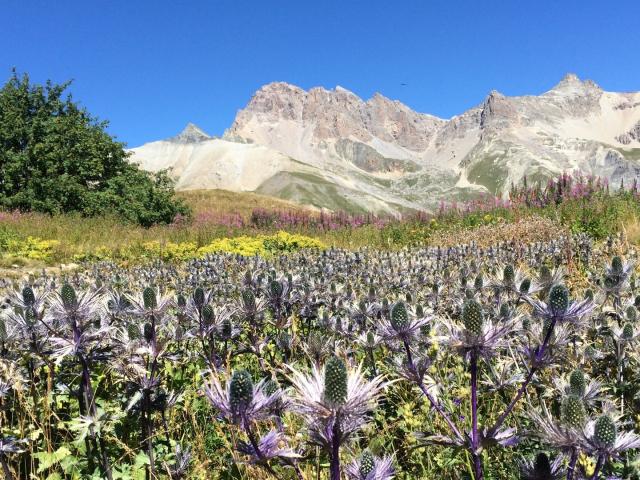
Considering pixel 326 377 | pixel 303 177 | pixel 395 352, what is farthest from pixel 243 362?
pixel 303 177

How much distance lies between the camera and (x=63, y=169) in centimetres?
2638

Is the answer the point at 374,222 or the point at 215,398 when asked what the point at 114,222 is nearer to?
the point at 374,222

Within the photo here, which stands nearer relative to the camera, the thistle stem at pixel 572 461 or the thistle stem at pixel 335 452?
the thistle stem at pixel 335 452

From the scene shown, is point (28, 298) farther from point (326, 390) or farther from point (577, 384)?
point (577, 384)

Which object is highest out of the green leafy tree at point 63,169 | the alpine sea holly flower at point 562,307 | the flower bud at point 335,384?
the green leafy tree at point 63,169

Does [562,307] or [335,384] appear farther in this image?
[562,307]

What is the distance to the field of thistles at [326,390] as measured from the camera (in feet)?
4.72

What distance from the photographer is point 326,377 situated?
127cm

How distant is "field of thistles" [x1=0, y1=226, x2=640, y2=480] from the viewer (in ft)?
4.72

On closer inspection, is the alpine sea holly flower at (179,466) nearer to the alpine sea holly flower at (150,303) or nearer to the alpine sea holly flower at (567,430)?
the alpine sea holly flower at (150,303)

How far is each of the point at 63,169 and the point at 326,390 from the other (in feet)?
95.7

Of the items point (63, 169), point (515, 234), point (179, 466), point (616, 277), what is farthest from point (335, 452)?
point (63, 169)

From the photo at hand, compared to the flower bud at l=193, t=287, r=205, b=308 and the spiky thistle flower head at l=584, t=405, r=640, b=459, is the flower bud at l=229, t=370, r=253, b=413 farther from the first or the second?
the flower bud at l=193, t=287, r=205, b=308

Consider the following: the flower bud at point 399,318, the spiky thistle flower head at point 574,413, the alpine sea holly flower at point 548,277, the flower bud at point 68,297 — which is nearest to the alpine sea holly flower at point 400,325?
the flower bud at point 399,318
